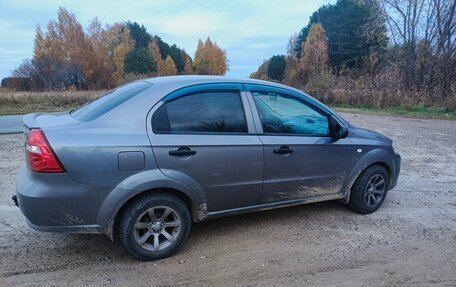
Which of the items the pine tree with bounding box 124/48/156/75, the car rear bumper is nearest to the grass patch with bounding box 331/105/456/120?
the car rear bumper

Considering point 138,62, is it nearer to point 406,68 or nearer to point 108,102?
point 406,68

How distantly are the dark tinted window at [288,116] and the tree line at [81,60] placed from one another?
38899 millimetres

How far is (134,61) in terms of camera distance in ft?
225

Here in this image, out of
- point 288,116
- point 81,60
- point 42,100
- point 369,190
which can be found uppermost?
point 81,60

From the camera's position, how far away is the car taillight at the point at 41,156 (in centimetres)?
299

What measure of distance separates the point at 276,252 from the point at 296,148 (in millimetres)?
1135

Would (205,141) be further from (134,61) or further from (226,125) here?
(134,61)

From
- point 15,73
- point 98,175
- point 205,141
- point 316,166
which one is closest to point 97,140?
point 98,175

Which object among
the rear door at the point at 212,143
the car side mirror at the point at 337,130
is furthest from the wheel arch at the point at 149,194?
the car side mirror at the point at 337,130

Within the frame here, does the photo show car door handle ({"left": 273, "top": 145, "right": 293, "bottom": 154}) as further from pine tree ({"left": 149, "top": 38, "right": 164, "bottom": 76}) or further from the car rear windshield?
pine tree ({"left": 149, "top": 38, "right": 164, "bottom": 76})

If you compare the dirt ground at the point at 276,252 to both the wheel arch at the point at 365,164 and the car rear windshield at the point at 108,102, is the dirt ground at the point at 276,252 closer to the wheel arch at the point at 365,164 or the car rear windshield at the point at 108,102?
the wheel arch at the point at 365,164

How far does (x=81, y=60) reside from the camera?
194ft

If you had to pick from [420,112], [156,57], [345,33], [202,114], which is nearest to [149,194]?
[202,114]

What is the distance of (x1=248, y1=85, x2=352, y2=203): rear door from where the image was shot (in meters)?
3.87
